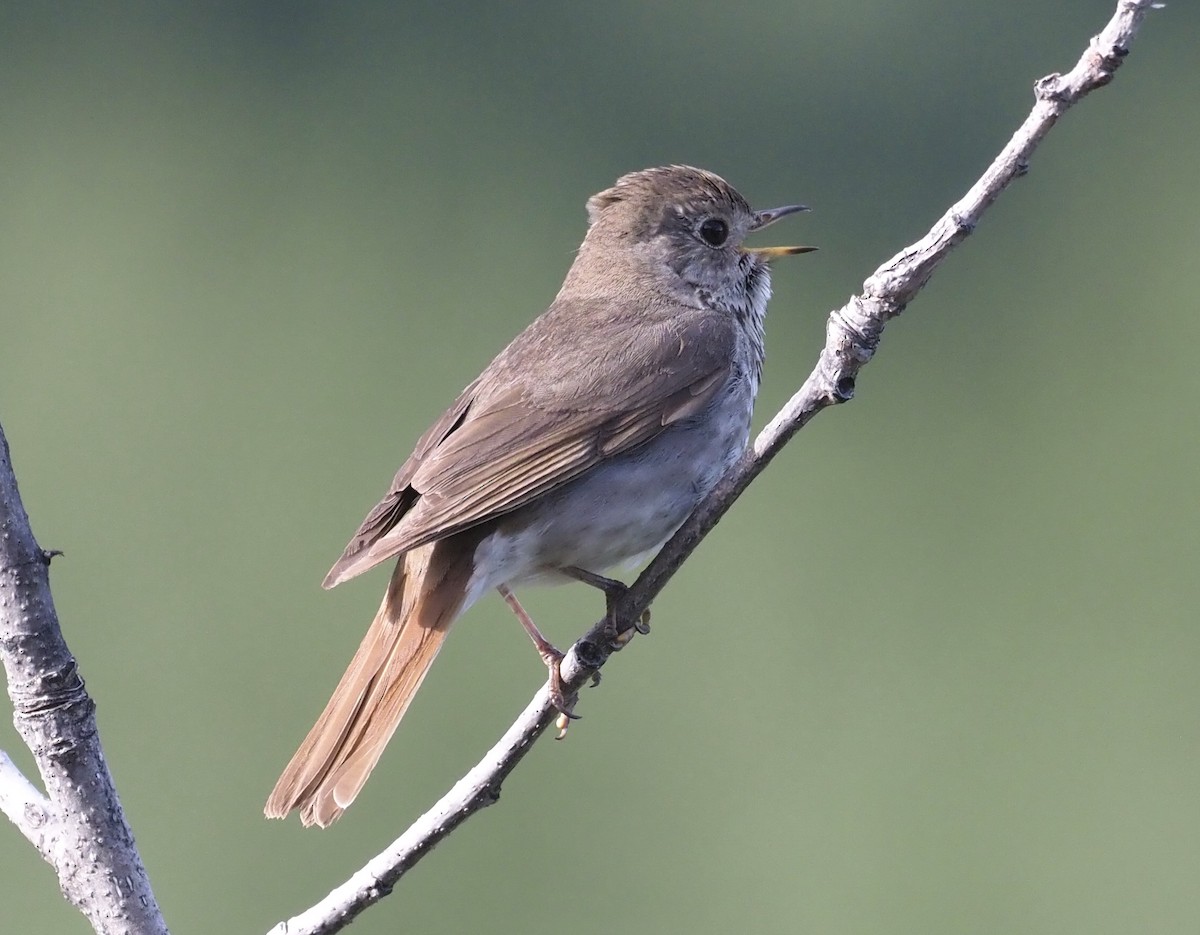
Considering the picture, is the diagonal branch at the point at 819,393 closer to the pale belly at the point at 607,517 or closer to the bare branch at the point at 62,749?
the bare branch at the point at 62,749

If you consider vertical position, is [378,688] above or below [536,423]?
below

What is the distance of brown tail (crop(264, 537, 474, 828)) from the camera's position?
3373mm

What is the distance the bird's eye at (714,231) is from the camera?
14.4 ft

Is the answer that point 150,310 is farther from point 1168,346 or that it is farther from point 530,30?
point 1168,346

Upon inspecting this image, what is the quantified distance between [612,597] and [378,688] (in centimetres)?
48

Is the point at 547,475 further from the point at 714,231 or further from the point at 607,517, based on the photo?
the point at 714,231

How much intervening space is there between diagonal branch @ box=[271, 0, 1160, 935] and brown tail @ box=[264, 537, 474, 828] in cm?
45

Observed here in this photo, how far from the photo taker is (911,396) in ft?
34.6

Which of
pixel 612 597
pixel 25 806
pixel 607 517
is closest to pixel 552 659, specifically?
pixel 612 597

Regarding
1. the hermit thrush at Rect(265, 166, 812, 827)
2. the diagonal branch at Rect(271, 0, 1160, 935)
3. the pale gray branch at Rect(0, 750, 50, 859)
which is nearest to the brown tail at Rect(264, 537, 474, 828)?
the hermit thrush at Rect(265, 166, 812, 827)

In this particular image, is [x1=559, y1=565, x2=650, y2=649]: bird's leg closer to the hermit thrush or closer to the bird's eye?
the hermit thrush

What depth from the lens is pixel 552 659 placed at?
140 inches

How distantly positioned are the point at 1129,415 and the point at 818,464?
6.22ft

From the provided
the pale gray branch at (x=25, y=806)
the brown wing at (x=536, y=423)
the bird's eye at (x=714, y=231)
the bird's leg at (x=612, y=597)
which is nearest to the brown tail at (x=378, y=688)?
the brown wing at (x=536, y=423)
